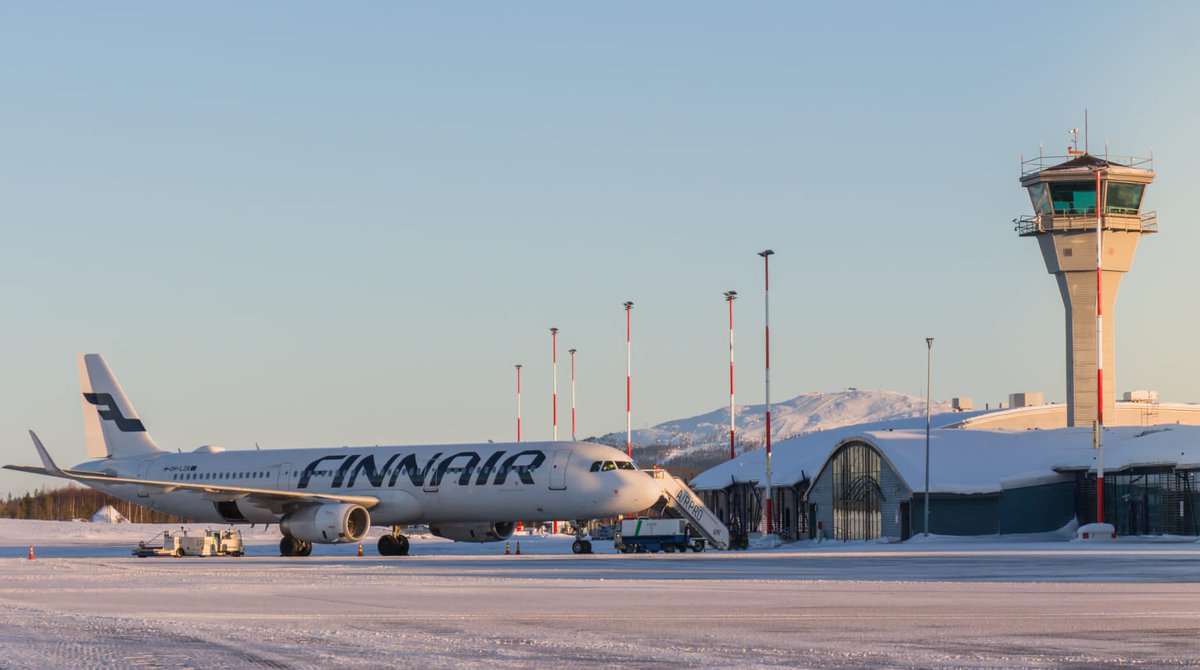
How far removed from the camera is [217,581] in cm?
3653

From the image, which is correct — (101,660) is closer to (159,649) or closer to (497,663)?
(159,649)

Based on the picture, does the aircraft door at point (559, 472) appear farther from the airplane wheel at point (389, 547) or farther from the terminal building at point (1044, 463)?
the terminal building at point (1044, 463)

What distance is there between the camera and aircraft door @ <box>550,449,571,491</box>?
56.1 meters

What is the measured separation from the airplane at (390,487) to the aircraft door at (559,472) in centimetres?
5

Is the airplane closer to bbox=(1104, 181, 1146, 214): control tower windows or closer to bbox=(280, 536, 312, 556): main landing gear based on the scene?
bbox=(280, 536, 312, 556): main landing gear

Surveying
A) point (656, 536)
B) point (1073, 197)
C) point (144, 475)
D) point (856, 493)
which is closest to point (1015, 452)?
point (856, 493)

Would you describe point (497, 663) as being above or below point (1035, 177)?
below

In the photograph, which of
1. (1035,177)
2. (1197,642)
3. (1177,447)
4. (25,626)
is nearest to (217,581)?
(25,626)

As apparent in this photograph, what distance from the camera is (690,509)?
61.7 metres

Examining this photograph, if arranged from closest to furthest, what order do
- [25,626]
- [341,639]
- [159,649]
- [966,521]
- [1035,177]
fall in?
[159,649] < [341,639] < [25,626] < [966,521] < [1035,177]

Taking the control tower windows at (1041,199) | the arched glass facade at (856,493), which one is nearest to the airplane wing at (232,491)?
the arched glass facade at (856,493)

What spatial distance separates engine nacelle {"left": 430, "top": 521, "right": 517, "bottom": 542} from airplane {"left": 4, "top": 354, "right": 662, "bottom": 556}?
39 millimetres

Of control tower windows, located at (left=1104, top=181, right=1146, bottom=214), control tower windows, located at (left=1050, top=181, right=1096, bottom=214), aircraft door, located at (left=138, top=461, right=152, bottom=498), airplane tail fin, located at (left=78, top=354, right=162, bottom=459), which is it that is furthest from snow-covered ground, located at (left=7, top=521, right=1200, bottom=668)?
control tower windows, located at (left=1104, top=181, right=1146, bottom=214)

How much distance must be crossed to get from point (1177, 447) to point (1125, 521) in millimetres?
5565
